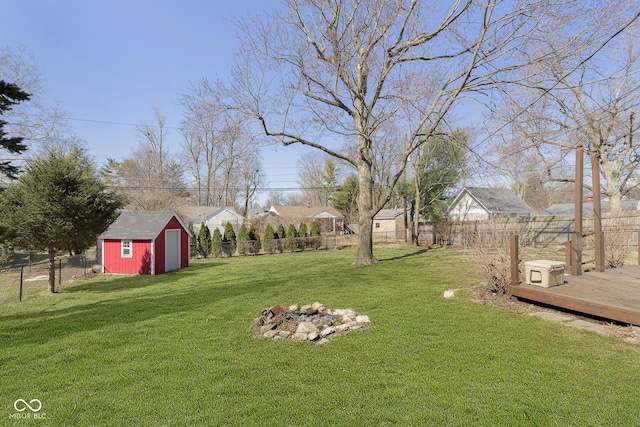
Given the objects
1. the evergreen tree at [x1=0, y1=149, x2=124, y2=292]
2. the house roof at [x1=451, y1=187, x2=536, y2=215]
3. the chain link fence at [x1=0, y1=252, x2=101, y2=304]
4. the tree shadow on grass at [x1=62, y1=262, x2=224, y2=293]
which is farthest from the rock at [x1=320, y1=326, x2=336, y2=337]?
the house roof at [x1=451, y1=187, x2=536, y2=215]

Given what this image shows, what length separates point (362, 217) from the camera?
39.3ft

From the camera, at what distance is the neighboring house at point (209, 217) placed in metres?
27.5

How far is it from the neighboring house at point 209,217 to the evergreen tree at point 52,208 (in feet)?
53.3

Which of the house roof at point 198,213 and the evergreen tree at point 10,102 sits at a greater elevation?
the evergreen tree at point 10,102

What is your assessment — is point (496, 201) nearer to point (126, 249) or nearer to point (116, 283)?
point (126, 249)

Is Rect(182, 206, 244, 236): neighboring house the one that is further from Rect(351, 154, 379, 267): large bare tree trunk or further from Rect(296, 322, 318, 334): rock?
Rect(296, 322, 318, 334): rock

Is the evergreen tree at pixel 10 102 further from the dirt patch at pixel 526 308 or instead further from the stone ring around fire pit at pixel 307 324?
the dirt patch at pixel 526 308

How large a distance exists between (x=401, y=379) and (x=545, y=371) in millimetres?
1534

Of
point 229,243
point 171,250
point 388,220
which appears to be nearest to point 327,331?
point 171,250

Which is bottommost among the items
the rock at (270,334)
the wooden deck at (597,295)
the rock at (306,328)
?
the rock at (270,334)

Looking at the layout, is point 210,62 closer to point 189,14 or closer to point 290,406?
point 189,14

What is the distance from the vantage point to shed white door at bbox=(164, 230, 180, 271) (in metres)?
13.8

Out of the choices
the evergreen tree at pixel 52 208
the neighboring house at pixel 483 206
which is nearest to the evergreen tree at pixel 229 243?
the evergreen tree at pixel 52 208

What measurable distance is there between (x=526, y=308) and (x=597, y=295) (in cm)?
103
